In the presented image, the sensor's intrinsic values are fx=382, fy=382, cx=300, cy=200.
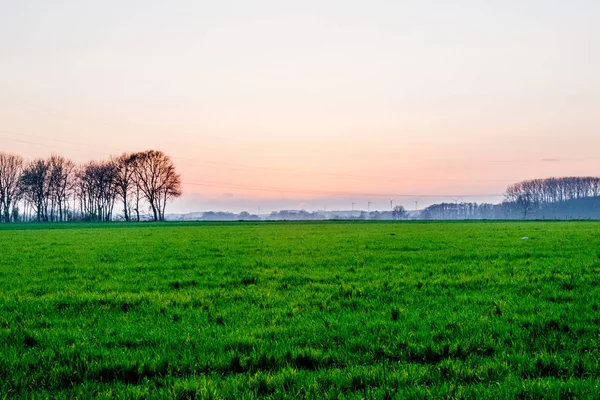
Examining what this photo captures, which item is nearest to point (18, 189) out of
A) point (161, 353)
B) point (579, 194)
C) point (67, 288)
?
point (67, 288)

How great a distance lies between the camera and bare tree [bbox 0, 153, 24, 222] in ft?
341

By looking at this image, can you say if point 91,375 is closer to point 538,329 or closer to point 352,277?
point 538,329

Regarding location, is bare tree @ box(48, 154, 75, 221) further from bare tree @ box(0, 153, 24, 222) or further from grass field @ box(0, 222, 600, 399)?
grass field @ box(0, 222, 600, 399)

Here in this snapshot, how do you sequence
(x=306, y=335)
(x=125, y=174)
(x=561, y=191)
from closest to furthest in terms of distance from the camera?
(x=306, y=335)
(x=125, y=174)
(x=561, y=191)

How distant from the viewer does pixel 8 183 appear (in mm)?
106438

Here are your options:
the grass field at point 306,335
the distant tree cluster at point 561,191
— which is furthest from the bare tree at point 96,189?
the distant tree cluster at point 561,191

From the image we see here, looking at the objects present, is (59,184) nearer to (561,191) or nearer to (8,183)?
(8,183)

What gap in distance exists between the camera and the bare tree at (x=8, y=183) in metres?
104

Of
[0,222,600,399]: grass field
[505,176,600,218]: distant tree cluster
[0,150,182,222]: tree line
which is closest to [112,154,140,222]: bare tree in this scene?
[0,150,182,222]: tree line

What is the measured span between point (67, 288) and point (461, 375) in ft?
36.4

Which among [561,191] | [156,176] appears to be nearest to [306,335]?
[156,176]

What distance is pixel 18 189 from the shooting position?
347 feet

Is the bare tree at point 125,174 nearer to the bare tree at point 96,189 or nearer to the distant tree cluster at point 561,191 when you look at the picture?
the bare tree at point 96,189

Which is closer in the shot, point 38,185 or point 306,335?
point 306,335
